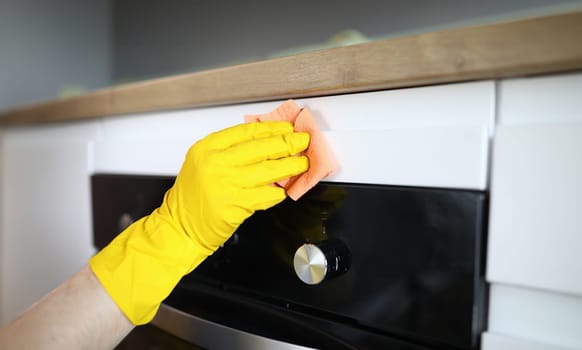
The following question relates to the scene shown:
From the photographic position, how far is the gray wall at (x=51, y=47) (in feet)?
4.61

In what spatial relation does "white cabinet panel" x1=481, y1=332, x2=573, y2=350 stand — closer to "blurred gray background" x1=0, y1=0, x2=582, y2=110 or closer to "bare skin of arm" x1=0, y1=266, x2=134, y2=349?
"bare skin of arm" x1=0, y1=266, x2=134, y2=349

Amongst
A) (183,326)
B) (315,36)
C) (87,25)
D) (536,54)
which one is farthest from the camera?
(87,25)

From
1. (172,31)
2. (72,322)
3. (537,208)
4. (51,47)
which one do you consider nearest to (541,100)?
(537,208)

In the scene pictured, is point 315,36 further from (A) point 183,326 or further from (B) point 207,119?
(A) point 183,326

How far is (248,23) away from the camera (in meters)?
1.33

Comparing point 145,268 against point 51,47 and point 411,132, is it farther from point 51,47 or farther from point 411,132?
point 51,47

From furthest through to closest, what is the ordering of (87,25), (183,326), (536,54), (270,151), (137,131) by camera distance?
(87,25)
(137,131)
(183,326)
(270,151)
(536,54)

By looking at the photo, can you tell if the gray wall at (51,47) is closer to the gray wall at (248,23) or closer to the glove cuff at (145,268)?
the gray wall at (248,23)

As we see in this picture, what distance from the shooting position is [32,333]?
0.42 m

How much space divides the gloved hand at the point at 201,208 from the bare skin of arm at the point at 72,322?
15 mm

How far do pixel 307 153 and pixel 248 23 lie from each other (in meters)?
1.01

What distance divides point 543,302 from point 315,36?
0.99 meters

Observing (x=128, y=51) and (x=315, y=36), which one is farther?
(x=128, y=51)

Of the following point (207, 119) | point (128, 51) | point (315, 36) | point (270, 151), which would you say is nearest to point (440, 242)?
point (270, 151)
